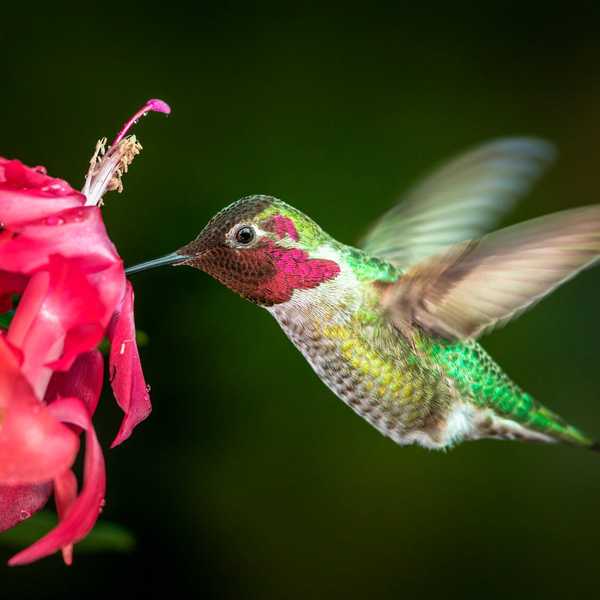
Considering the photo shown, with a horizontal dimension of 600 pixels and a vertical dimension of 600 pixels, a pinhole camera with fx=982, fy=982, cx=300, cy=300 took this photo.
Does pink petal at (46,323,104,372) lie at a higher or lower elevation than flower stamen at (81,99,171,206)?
lower

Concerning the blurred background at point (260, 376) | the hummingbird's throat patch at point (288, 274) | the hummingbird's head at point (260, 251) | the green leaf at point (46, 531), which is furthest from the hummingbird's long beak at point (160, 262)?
the blurred background at point (260, 376)

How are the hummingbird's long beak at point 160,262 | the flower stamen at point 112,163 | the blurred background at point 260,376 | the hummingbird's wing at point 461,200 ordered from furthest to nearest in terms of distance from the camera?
1. the blurred background at point 260,376
2. the hummingbird's wing at point 461,200
3. the flower stamen at point 112,163
4. the hummingbird's long beak at point 160,262

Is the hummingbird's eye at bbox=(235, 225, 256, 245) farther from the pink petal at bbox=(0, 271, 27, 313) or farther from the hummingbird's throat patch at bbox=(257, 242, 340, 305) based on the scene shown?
the pink petal at bbox=(0, 271, 27, 313)

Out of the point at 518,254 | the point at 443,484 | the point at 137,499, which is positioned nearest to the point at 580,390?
the point at 443,484

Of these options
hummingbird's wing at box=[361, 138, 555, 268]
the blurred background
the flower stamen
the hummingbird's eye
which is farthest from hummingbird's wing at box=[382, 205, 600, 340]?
the blurred background

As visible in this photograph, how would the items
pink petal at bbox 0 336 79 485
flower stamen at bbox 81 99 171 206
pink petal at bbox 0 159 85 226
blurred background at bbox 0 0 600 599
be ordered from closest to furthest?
1. pink petal at bbox 0 336 79 485
2. pink petal at bbox 0 159 85 226
3. flower stamen at bbox 81 99 171 206
4. blurred background at bbox 0 0 600 599

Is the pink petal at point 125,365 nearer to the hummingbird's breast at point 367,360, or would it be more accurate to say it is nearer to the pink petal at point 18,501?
the pink petal at point 18,501

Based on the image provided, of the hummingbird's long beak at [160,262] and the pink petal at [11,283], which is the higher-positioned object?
the hummingbird's long beak at [160,262]
